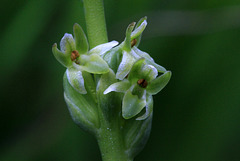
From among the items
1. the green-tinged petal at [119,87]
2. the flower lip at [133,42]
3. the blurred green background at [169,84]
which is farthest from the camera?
the blurred green background at [169,84]

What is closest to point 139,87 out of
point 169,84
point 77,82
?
point 77,82

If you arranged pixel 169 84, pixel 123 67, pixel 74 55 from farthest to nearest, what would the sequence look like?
pixel 169 84 < pixel 74 55 < pixel 123 67

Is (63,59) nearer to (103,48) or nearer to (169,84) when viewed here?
(103,48)

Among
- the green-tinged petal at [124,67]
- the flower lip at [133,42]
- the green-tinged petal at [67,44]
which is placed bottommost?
the green-tinged petal at [124,67]

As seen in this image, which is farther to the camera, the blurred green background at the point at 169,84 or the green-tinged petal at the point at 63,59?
the blurred green background at the point at 169,84

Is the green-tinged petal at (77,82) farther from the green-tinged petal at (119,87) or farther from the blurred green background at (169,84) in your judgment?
the blurred green background at (169,84)

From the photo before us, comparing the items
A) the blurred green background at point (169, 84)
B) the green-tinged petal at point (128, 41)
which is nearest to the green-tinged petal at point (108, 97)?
the green-tinged petal at point (128, 41)

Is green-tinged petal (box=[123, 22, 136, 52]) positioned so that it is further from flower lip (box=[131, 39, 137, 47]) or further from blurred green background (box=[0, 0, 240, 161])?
blurred green background (box=[0, 0, 240, 161])
